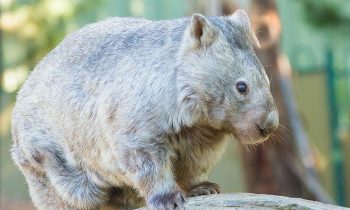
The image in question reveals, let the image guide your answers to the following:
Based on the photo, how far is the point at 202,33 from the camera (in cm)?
488

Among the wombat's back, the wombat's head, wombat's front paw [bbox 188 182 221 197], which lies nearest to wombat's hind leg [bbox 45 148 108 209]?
the wombat's back

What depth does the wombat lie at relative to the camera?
4766mm

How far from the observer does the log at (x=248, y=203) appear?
4590 millimetres

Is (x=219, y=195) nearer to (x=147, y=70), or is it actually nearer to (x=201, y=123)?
(x=201, y=123)

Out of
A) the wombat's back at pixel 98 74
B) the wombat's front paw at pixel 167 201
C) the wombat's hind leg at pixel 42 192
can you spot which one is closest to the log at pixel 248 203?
the wombat's front paw at pixel 167 201

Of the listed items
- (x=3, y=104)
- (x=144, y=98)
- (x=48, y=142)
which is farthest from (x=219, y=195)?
(x=3, y=104)

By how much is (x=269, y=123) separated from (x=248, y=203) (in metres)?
0.42

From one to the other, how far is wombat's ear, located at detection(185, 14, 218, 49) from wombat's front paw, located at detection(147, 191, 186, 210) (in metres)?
0.80

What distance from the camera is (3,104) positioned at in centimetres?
1480

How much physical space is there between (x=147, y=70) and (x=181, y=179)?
662 mm

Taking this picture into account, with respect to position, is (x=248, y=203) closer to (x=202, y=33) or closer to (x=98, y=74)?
(x=202, y=33)

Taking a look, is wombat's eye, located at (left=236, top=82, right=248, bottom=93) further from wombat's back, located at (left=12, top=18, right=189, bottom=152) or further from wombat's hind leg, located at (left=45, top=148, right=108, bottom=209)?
wombat's hind leg, located at (left=45, top=148, right=108, bottom=209)

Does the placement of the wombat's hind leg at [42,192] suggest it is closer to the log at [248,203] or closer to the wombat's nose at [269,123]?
the log at [248,203]

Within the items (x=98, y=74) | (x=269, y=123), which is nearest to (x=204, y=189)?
(x=269, y=123)
